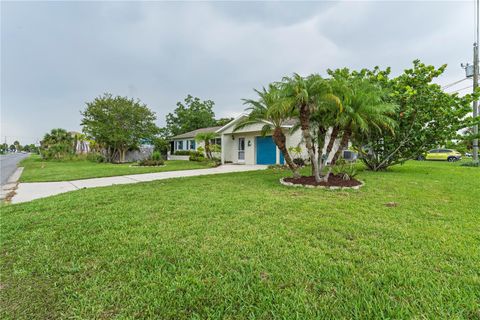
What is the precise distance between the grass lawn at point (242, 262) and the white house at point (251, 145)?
38.0ft

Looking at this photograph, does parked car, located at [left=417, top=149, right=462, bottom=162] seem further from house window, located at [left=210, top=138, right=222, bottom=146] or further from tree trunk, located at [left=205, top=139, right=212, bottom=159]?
tree trunk, located at [left=205, top=139, right=212, bottom=159]

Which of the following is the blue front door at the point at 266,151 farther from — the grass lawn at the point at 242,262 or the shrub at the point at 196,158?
the grass lawn at the point at 242,262

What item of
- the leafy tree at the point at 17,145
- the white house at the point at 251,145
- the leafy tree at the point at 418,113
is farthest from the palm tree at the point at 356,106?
the leafy tree at the point at 17,145

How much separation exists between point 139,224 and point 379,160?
12.7m

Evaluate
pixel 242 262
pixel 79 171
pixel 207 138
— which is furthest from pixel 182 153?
pixel 242 262

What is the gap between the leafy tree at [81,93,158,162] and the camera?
828 inches

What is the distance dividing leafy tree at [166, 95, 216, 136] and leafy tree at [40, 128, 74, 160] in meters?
14.5

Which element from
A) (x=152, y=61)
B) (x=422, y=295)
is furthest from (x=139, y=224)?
(x=152, y=61)

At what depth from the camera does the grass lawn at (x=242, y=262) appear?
194cm

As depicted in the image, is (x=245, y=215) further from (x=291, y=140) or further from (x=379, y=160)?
(x=291, y=140)

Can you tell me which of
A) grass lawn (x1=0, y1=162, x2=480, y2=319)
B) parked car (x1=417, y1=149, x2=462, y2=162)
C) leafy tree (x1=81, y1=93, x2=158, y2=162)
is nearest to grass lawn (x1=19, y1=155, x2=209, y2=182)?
leafy tree (x1=81, y1=93, x2=158, y2=162)

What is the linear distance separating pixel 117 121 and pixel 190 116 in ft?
59.9

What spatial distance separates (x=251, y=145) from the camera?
18.2 m

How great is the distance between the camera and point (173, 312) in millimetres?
1887
